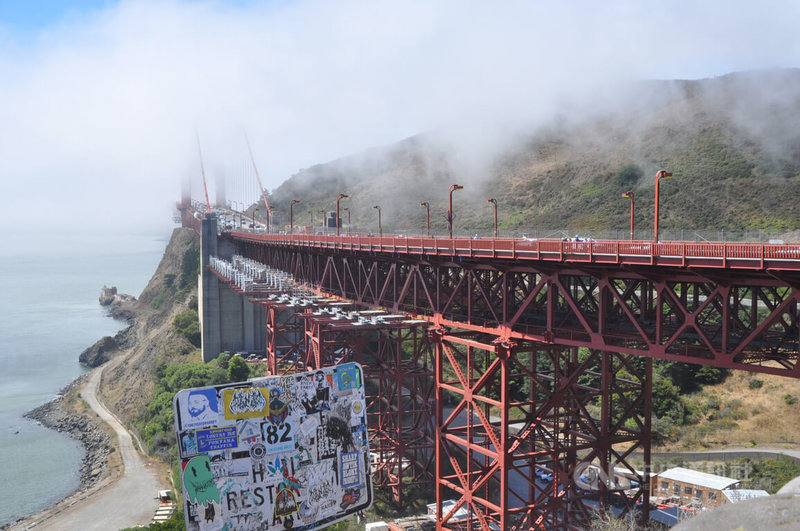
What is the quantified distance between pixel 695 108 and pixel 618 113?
589 inches

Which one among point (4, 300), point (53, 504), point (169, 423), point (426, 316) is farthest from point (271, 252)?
point (4, 300)

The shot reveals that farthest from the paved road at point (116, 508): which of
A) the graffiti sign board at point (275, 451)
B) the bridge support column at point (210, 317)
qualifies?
the graffiti sign board at point (275, 451)

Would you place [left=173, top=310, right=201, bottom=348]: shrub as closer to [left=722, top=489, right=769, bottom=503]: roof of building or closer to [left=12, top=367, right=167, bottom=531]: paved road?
[left=12, top=367, right=167, bottom=531]: paved road

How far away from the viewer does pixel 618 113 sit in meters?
115

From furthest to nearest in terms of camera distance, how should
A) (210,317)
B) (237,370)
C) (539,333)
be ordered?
(210,317) → (237,370) → (539,333)

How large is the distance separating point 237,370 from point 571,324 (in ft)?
112

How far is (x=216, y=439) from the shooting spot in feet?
37.2

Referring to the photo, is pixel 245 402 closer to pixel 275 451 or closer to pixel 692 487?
pixel 275 451

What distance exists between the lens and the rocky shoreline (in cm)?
4756

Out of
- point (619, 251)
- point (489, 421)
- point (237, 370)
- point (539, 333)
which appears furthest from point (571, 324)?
point (237, 370)

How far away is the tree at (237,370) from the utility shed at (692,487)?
98.6 ft

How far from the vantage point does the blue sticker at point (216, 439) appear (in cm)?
1123

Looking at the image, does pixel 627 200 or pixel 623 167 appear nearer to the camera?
pixel 627 200

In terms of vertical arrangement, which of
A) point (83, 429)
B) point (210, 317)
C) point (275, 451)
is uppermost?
point (275, 451)
